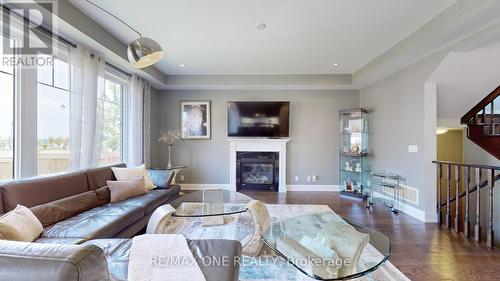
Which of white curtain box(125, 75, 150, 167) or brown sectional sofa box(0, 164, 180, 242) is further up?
white curtain box(125, 75, 150, 167)

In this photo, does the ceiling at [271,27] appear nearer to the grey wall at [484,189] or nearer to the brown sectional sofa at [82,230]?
the brown sectional sofa at [82,230]

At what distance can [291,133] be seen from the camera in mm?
5523

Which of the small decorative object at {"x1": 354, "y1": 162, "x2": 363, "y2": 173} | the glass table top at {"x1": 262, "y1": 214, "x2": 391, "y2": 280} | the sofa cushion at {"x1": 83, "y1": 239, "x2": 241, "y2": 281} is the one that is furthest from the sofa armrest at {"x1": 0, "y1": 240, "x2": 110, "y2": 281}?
the small decorative object at {"x1": 354, "y1": 162, "x2": 363, "y2": 173}

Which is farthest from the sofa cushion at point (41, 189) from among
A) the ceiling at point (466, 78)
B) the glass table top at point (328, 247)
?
the ceiling at point (466, 78)

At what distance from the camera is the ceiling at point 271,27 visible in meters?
2.54

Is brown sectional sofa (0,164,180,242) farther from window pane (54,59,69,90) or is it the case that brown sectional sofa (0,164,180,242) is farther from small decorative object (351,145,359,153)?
small decorative object (351,145,359,153)

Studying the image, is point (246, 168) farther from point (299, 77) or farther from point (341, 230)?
point (341, 230)

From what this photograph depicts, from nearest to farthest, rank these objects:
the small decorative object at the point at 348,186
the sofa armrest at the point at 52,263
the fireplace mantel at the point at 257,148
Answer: the sofa armrest at the point at 52,263 < the small decorative object at the point at 348,186 < the fireplace mantel at the point at 257,148

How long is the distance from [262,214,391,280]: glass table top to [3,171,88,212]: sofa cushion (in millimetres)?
2289

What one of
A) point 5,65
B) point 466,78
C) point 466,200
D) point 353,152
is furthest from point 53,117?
point 466,78

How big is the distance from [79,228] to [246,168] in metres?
3.87

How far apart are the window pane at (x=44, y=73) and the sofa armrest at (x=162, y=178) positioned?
1.88m

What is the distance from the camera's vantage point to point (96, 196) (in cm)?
284

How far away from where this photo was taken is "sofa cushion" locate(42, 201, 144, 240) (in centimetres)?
194
